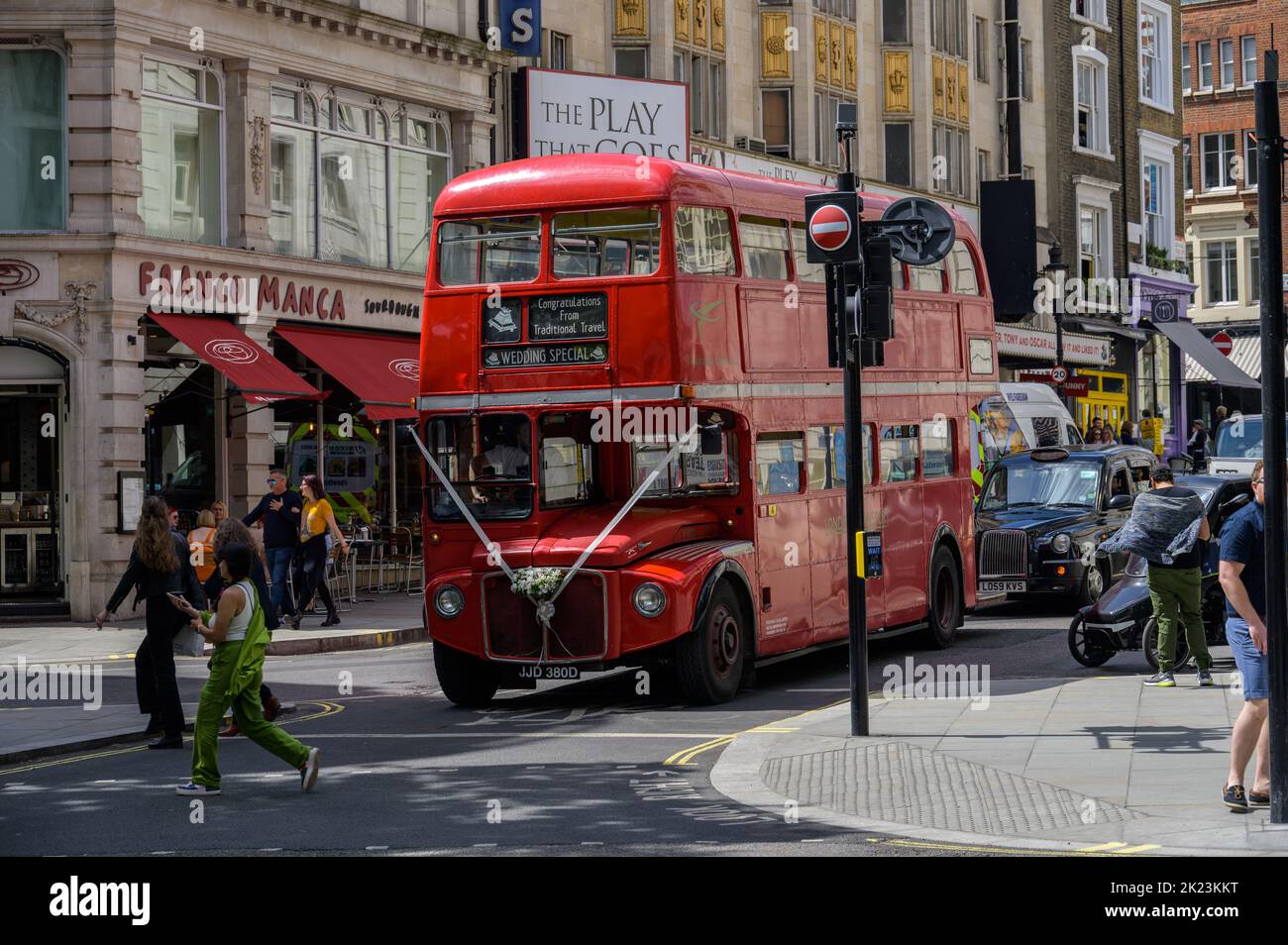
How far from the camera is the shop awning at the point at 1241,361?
6197 cm

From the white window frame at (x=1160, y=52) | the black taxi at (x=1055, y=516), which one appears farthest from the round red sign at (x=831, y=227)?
the white window frame at (x=1160, y=52)

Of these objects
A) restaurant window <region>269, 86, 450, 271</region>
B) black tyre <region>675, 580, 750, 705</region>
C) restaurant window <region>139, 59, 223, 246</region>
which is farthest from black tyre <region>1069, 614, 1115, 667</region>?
restaurant window <region>269, 86, 450, 271</region>

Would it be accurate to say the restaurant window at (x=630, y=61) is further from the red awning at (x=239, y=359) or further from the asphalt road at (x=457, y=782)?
the asphalt road at (x=457, y=782)

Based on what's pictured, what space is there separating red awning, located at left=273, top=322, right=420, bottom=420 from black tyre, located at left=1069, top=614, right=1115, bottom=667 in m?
12.1

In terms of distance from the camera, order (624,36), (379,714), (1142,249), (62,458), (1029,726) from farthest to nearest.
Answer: (1142,249)
(624,36)
(62,458)
(379,714)
(1029,726)

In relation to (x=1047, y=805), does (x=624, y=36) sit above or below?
above

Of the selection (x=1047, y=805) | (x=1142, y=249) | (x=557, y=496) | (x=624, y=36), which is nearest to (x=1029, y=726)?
(x=1047, y=805)

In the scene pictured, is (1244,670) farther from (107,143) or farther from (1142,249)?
(1142,249)

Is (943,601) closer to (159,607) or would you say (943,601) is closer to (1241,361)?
(159,607)

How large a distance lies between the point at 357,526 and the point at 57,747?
51.0 feet

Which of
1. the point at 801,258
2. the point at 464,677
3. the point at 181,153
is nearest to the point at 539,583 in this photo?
the point at 464,677

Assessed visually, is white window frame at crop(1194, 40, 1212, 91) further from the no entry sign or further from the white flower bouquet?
the no entry sign

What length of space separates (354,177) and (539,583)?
655 inches

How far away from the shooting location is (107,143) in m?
25.7
